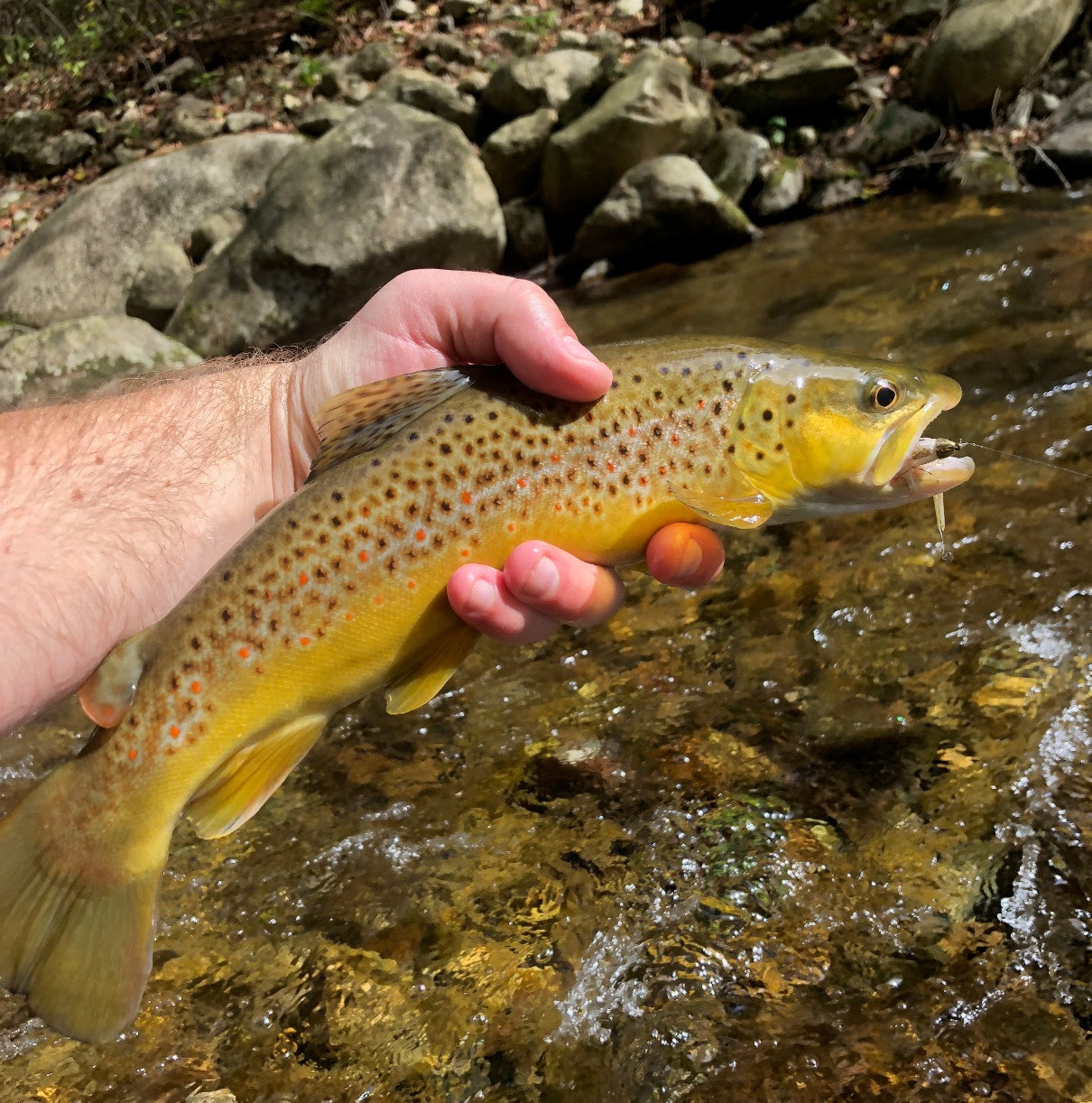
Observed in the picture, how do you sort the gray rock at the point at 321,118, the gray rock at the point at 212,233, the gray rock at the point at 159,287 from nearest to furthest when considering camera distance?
the gray rock at the point at 159,287, the gray rock at the point at 212,233, the gray rock at the point at 321,118

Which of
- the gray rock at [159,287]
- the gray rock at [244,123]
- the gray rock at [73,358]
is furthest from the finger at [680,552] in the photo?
the gray rock at [244,123]

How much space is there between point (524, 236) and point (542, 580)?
436 inches

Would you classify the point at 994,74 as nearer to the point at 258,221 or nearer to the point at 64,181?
the point at 258,221

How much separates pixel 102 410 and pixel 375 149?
860 centimetres

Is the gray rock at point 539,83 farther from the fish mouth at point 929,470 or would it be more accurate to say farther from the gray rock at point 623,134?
the fish mouth at point 929,470

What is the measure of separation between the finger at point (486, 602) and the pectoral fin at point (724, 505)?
57 centimetres

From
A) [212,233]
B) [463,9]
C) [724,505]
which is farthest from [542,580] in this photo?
[463,9]

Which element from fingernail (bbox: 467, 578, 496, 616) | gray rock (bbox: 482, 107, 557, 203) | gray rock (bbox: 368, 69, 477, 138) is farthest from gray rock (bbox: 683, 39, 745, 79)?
fingernail (bbox: 467, 578, 496, 616)

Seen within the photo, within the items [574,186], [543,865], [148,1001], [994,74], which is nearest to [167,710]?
[148,1001]

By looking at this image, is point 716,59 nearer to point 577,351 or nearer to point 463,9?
point 463,9

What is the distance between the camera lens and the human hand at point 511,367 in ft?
8.05

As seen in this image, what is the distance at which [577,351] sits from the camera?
7.91 ft

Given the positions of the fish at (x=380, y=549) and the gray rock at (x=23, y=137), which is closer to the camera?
the fish at (x=380, y=549)

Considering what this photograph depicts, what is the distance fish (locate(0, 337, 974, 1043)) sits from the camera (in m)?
2.20
